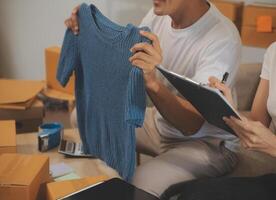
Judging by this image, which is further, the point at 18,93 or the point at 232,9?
the point at 232,9

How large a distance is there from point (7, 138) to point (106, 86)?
17.3 inches

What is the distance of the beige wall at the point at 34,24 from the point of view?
292cm

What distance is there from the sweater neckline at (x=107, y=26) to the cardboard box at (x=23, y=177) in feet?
1.52

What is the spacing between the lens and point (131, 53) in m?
1.37

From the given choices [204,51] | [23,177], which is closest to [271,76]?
[204,51]

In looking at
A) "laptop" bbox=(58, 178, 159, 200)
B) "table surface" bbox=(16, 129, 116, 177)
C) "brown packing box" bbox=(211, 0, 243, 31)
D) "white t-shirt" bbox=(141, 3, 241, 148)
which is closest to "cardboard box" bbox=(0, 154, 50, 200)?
"laptop" bbox=(58, 178, 159, 200)

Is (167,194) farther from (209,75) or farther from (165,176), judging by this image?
(209,75)

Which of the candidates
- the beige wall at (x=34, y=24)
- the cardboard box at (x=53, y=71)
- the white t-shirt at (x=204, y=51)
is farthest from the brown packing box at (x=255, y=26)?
the cardboard box at (x=53, y=71)

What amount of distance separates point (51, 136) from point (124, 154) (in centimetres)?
41

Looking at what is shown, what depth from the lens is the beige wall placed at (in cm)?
292

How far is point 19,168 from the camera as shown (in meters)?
1.32

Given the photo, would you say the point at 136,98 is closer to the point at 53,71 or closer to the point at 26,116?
the point at 26,116

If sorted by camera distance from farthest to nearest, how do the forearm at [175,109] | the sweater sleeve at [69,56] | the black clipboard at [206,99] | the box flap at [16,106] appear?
the box flap at [16,106] → the sweater sleeve at [69,56] → the forearm at [175,109] → the black clipboard at [206,99]

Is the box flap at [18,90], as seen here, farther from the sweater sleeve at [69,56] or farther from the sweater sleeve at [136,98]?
the sweater sleeve at [136,98]
